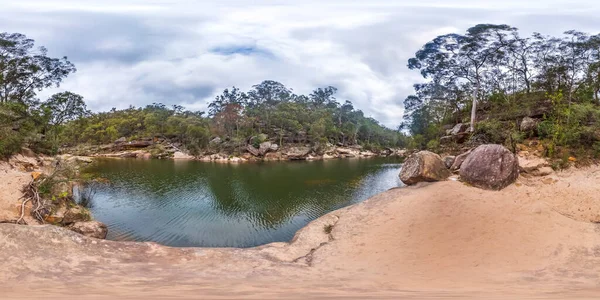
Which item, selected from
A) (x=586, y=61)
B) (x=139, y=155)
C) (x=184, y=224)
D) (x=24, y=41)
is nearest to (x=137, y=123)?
(x=139, y=155)

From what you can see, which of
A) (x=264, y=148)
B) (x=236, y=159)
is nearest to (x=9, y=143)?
(x=236, y=159)

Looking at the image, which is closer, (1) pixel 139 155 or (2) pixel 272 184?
(2) pixel 272 184

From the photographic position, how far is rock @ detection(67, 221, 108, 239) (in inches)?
437

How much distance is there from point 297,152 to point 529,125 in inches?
1514

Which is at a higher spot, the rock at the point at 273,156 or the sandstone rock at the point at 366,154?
the rock at the point at 273,156

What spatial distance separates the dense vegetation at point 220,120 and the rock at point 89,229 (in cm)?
2151

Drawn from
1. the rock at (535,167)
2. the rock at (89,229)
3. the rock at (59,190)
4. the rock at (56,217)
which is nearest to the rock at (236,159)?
the rock at (59,190)

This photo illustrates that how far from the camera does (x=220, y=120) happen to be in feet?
196

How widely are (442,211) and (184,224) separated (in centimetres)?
1208

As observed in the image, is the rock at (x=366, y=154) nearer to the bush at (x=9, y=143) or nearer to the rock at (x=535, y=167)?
the rock at (x=535, y=167)

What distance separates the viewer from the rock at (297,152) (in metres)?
53.3

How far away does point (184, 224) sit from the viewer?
14.6 metres

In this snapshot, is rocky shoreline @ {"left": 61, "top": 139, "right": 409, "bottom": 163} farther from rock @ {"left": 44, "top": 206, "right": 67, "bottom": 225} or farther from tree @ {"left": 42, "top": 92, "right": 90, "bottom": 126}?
rock @ {"left": 44, "top": 206, "right": 67, "bottom": 225}

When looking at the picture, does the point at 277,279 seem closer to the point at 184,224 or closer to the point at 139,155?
the point at 184,224
